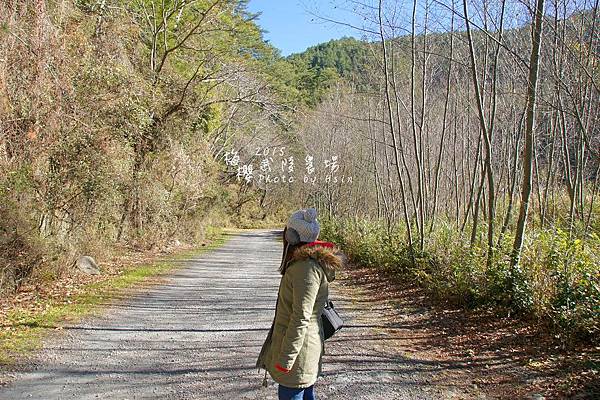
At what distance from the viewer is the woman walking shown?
2740mm

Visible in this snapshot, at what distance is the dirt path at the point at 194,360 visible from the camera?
445cm

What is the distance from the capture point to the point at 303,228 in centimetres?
294

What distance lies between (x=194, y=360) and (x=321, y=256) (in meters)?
3.06

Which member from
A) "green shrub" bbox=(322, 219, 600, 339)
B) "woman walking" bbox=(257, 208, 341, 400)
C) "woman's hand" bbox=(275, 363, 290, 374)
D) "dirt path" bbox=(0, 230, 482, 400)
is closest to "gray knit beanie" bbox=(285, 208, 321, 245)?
"woman walking" bbox=(257, 208, 341, 400)

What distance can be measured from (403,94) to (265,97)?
642cm

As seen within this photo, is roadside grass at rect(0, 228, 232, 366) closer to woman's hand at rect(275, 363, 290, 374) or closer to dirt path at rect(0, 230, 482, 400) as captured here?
dirt path at rect(0, 230, 482, 400)

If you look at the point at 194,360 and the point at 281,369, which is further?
the point at 194,360

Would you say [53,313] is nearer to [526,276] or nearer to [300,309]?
[300,309]

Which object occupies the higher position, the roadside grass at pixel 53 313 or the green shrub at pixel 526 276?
the green shrub at pixel 526 276

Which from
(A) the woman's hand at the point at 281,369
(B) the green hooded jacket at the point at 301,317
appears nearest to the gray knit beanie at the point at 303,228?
(B) the green hooded jacket at the point at 301,317

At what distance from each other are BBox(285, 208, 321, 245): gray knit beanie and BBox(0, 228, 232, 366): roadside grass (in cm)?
366

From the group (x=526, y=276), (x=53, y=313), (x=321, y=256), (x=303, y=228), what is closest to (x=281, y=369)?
(x=321, y=256)

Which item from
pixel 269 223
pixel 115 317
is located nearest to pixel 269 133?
pixel 269 223

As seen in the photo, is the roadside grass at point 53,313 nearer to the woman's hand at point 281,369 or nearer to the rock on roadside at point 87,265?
the rock on roadside at point 87,265
